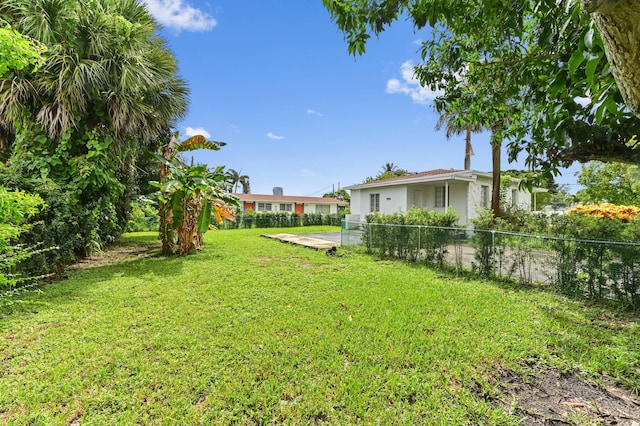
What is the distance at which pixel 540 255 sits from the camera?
5594 millimetres

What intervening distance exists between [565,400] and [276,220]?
24.5 metres

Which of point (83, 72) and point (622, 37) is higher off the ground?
point (83, 72)

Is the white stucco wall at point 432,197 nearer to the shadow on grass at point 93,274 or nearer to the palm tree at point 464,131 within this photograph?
the palm tree at point 464,131

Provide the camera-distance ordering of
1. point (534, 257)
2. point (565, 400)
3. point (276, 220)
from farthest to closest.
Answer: point (276, 220), point (534, 257), point (565, 400)

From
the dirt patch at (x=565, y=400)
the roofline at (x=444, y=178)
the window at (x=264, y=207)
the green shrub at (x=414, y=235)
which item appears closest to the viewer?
the dirt patch at (x=565, y=400)

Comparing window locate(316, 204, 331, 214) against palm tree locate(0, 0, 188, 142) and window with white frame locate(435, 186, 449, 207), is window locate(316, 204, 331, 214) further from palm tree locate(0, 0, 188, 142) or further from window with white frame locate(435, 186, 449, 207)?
palm tree locate(0, 0, 188, 142)

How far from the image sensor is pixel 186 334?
3652 mm

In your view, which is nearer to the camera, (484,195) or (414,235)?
(414,235)

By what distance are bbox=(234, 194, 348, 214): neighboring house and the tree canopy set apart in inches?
1279

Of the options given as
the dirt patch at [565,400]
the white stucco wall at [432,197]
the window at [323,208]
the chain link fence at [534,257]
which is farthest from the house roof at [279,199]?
the dirt patch at [565,400]

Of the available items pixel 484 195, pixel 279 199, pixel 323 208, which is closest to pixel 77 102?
pixel 484 195

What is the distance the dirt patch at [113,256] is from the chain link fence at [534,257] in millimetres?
8210

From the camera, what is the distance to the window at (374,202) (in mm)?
19906

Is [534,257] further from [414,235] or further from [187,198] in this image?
[187,198]
